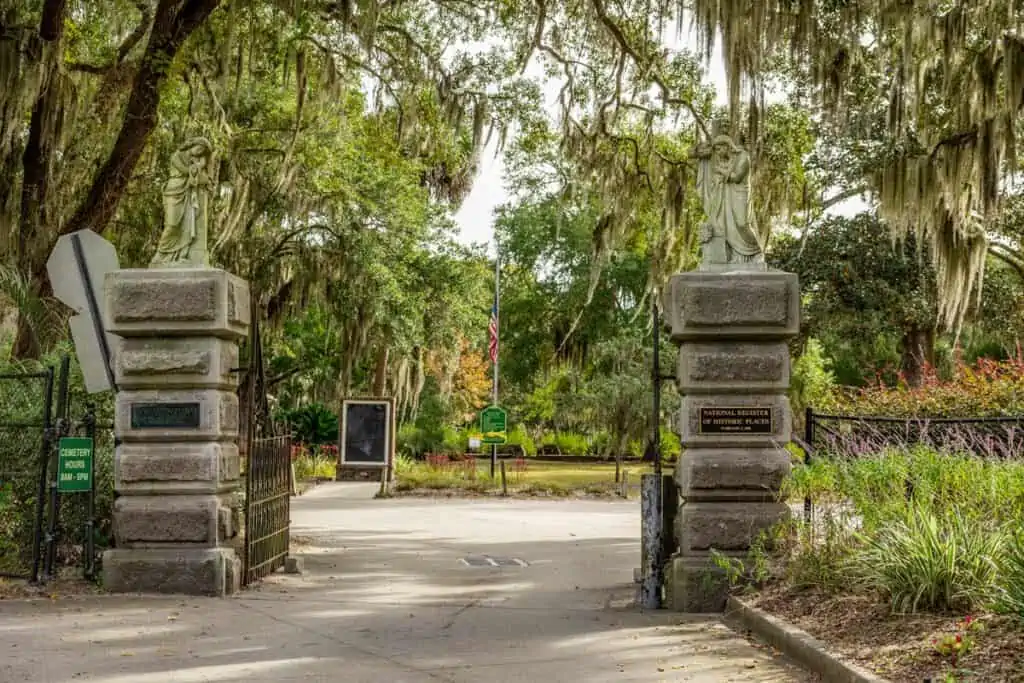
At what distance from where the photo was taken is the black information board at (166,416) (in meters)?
10.6

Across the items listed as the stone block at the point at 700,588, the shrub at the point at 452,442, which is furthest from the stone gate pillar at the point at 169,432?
the shrub at the point at 452,442

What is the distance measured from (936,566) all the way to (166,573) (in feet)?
21.0

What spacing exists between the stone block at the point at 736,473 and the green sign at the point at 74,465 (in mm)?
→ 5331

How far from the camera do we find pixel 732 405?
10.4 meters

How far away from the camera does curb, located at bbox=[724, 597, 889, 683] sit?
6653mm

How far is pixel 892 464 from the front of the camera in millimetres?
9055

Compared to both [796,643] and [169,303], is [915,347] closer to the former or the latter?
[169,303]

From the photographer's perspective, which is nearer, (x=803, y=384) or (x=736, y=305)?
(x=736, y=305)

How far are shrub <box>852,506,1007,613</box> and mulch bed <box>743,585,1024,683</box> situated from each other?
0.13 m

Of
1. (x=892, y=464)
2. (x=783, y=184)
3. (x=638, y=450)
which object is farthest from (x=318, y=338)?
(x=892, y=464)

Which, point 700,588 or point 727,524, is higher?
point 727,524

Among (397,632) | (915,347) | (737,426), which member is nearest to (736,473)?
(737,426)

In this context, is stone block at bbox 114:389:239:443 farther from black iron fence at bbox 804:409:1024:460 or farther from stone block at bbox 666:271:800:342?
black iron fence at bbox 804:409:1024:460

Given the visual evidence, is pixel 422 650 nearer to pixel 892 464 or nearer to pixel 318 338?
pixel 892 464
